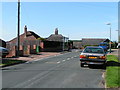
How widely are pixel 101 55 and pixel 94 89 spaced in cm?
760

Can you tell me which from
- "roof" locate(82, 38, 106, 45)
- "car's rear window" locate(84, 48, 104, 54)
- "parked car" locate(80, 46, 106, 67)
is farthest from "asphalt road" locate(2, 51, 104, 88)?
"roof" locate(82, 38, 106, 45)

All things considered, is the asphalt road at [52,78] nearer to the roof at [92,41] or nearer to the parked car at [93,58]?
the parked car at [93,58]

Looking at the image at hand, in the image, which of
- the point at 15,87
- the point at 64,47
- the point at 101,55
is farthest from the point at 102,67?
the point at 64,47

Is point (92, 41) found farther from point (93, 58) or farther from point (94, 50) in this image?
point (93, 58)

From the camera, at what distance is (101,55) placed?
Result: 53.0 ft

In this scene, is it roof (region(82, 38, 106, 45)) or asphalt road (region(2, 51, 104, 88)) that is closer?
asphalt road (region(2, 51, 104, 88))

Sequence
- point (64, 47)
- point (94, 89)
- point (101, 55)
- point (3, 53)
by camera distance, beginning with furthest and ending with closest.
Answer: point (64, 47) < point (3, 53) < point (101, 55) < point (94, 89)

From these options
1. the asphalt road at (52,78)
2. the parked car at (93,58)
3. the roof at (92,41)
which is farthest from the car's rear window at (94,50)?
the roof at (92,41)

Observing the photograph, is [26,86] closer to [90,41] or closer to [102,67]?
[102,67]

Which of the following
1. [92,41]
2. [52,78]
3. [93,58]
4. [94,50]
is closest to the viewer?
[52,78]

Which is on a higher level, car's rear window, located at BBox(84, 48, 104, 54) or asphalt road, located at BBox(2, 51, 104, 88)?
car's rear window, located at BBox(84, 48, 104, 54)

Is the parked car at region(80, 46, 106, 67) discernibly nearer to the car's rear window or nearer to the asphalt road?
the car's rear window

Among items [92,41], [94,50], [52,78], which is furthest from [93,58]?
[92,41]

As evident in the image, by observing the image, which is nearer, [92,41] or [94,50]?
[94,50]
